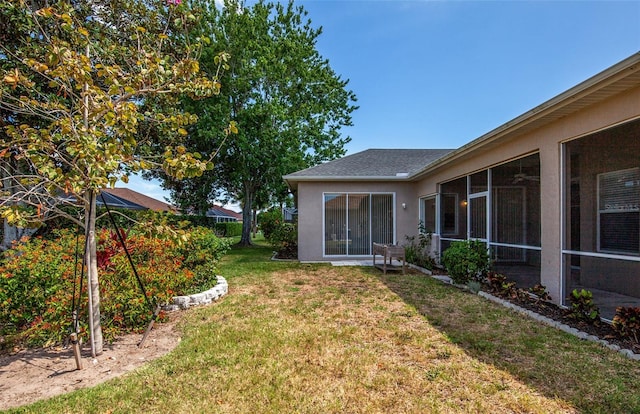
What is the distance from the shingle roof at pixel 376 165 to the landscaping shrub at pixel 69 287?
22.6 ft

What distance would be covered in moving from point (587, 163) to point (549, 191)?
2.30 ft

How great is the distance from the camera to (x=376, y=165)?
12922 mm

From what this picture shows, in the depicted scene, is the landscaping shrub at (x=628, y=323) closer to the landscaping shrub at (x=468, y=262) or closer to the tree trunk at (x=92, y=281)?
the landscaping shrub at (x=468, y=262)

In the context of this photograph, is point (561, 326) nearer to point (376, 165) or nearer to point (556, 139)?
point (556, 139)

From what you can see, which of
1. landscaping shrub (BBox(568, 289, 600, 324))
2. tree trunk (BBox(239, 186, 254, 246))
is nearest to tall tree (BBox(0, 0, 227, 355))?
landscaping shrub (BBox(568, 289, 600, 324))

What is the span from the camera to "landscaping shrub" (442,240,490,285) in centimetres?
695

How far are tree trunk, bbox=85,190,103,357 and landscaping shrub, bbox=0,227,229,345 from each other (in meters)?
0.29

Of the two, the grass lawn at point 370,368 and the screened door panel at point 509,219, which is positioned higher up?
the screened door panel at point 509,219

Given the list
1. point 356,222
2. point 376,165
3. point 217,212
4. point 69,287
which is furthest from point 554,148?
point 217,212

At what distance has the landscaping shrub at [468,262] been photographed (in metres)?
6.95

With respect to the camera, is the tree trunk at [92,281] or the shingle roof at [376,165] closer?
the tree trunk at [92,281]

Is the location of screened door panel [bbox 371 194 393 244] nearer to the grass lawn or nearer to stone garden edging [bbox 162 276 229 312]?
the grass lawn

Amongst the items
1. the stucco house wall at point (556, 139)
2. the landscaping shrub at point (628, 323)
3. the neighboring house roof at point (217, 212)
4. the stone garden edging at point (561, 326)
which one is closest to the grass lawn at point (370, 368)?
the stone garden edging at point (561, 326)

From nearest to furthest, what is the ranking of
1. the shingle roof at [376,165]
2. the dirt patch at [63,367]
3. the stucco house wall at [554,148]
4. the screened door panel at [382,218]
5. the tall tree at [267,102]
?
the dirt patch at [63,367] → the stucco house wall at [554,148] → the shingle roof at [376,165] → the screened door panel at [382,218] → the tall tree at [267,102]
